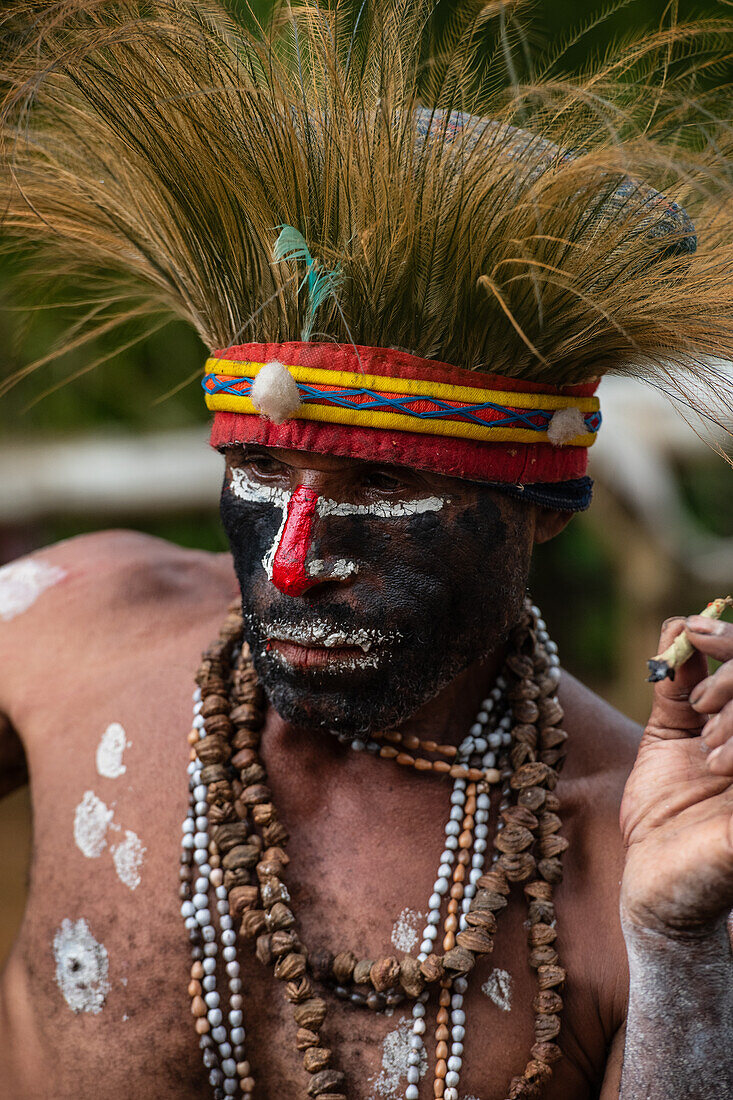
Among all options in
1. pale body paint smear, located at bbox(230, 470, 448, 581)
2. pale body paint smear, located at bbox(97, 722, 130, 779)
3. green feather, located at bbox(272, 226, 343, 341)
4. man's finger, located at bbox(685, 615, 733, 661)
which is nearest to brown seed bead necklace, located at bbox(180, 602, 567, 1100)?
pale body paint smear, located at bbox(97, 722, 130, 779)

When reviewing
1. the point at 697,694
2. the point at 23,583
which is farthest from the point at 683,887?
the point at 23,583

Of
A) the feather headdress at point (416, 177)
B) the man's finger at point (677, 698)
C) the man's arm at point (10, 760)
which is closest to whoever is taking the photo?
the man's finger at point (677, 698)

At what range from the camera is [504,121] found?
1.65 meters

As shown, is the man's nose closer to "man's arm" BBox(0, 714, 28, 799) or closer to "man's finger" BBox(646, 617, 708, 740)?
"man's finger" BBox(646, 617, 708, 740)

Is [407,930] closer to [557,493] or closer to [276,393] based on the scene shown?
[557,493]

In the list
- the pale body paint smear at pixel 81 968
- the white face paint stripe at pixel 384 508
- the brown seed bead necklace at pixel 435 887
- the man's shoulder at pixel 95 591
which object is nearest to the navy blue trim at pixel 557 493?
the white face paint stripe at pixel 384 508

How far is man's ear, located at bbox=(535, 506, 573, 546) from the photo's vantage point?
1.89 m

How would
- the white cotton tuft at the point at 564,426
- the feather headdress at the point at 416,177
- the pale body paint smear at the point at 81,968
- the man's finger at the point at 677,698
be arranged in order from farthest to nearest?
the pale body paint smear at the point at 81,968, the white cotton tuft at the point at 564,426, the feather headdress at the point at 416,177, the man's finger at the point at 677,698

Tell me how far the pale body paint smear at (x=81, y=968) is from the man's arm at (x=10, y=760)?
0.48m

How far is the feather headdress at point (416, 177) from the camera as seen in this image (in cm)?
162

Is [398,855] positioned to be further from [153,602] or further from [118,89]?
[118,89]

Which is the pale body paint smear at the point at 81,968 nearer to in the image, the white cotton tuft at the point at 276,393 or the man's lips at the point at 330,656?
the man's lips at the point at 330,656

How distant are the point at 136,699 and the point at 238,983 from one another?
57cm

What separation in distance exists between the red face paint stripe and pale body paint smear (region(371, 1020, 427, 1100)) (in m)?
0.70
